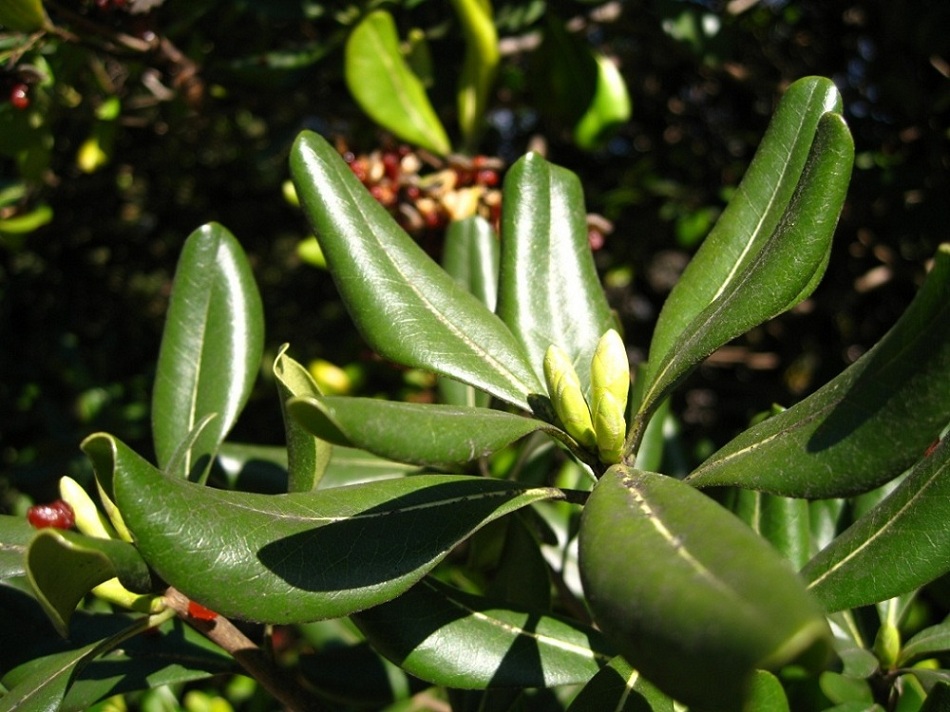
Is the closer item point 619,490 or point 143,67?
point 619,490

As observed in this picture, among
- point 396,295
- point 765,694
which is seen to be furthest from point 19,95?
point 765,694

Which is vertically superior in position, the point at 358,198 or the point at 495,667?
the point at 358,198

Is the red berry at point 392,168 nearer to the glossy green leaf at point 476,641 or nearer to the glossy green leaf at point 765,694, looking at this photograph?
the glossy green leaf at point 476,641

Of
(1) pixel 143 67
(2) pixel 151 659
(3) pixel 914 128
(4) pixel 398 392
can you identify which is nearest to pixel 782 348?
(3) pixel 914 128

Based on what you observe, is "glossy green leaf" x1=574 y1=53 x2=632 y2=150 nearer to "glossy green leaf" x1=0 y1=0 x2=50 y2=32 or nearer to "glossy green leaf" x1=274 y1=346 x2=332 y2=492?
"glossy green leaf" x1=0 y1=0 x2=50 y2=32

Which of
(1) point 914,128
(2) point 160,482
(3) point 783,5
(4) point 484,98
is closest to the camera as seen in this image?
(2) point 160,482

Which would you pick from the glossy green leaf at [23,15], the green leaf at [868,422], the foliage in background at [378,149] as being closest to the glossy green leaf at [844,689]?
the foliage in background at [378,149]

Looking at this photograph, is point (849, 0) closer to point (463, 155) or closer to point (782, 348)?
point (782, 348)
